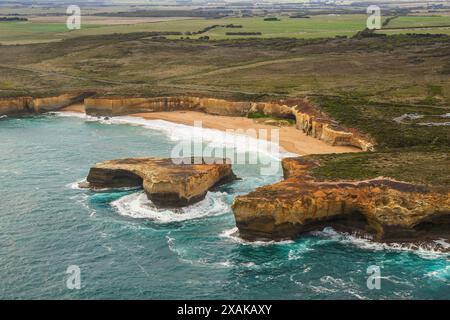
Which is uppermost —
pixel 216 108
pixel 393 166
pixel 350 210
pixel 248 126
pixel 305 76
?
pixel 305 76

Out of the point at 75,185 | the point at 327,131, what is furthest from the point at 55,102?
the point at 327,131

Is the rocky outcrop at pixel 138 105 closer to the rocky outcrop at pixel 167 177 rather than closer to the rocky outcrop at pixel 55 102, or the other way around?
the rocky outcrop at pixel 55 102

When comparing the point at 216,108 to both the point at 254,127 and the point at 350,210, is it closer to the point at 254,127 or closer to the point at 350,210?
the point at 254,127

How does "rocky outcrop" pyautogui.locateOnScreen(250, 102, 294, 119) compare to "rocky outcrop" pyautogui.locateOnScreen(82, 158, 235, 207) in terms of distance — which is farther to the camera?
"rocky outcrop" pyautogui.locateOnScreen(250, 102, 294, 119)

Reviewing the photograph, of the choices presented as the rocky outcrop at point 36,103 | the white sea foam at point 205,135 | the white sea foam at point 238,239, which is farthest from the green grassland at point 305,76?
the white sea foam at point 238,239

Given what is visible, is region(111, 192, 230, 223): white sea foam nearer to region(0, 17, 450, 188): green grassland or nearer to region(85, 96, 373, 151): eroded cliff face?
region(0, 17, 450, 188): green grassland

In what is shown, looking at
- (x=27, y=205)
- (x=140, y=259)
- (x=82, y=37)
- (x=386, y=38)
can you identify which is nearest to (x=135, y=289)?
(x=140, y=259)

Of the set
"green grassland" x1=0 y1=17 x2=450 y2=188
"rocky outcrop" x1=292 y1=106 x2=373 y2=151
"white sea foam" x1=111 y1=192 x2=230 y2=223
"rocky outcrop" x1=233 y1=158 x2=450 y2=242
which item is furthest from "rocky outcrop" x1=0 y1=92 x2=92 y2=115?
"rocky outcrop" x1=233 y1=158 x2=450 y2=242
